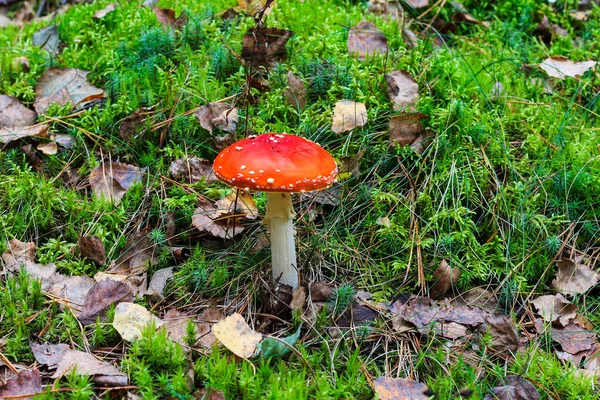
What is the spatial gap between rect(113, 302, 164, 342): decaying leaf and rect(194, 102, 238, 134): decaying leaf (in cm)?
148

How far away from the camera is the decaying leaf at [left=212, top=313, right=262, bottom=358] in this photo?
121 inches

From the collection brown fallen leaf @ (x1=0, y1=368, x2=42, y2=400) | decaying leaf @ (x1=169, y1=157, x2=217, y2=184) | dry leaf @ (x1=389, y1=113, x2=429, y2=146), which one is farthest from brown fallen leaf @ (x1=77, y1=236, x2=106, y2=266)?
dry leaf @ (x1=389, y1=113, x2=429, y2=146)

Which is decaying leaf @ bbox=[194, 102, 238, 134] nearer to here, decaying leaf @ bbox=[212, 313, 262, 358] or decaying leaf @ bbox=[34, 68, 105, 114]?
decaying leaf @ bbox=[34, 68, 105, 114]

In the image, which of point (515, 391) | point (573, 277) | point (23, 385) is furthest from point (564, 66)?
point (23, 385)

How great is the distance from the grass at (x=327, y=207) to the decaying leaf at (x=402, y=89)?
9cm

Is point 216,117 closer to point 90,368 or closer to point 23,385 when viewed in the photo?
point 90,368

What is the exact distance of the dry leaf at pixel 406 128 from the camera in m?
4.14

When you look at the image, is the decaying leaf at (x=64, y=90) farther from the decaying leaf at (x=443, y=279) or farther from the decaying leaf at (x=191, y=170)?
the decaying leaf at (x=443, y=279)

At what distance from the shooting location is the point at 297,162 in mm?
3047

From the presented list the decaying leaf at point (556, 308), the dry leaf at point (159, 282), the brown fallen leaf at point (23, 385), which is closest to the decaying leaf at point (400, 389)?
the decaying leaf at point (556, 308)

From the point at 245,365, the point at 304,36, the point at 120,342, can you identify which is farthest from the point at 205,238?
the point at 304,36

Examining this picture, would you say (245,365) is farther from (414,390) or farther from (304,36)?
(304,36)

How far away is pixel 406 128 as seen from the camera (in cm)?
418

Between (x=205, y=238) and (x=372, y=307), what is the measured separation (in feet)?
3.97
